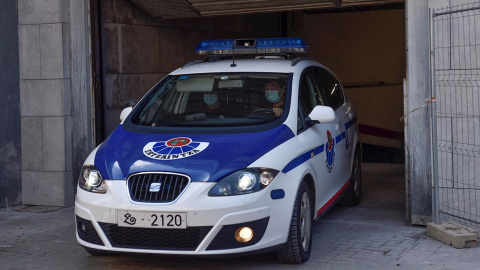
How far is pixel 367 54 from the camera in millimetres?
15641

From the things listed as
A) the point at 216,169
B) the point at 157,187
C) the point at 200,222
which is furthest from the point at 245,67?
the point at 200,222

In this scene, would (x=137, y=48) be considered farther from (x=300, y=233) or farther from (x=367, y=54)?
(x=367, y=54)

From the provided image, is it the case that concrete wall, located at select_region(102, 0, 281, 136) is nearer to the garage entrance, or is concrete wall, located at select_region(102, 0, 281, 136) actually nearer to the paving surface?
the garage entrance

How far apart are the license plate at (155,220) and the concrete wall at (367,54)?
32.0 ft

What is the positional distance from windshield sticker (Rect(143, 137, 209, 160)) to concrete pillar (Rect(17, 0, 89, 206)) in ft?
11.0

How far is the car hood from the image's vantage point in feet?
19.3

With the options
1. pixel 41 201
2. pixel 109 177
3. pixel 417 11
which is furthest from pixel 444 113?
pixel 41 201

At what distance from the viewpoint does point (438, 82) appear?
759cm

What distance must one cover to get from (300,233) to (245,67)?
1898 mm

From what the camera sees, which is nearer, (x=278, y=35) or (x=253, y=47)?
(x=253, y=47)

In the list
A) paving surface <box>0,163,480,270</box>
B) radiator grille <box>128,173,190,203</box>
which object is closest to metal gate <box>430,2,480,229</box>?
paving surface <box>0,163,480,270</box>

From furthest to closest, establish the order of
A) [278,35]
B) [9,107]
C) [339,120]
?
[278,35] < [9,107] < [339,120]

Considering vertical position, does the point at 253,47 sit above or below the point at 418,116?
above

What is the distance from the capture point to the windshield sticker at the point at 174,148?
239 inches
